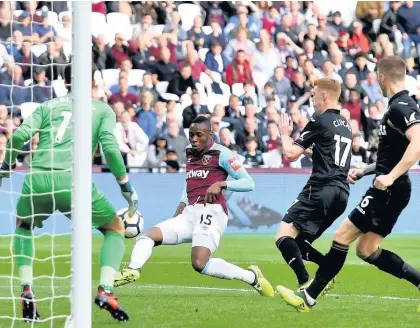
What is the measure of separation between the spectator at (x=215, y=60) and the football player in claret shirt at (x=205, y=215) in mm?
9124

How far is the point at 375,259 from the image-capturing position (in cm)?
829

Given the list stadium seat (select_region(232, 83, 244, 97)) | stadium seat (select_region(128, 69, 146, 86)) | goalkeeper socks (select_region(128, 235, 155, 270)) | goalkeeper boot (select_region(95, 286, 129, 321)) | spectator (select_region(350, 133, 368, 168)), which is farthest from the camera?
stadium seat (select_region(232, 83, 244, 97))

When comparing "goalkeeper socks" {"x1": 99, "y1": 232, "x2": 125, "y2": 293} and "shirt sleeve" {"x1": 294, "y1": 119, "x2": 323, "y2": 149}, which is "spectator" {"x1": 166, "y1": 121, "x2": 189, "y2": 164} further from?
"goalkeeper socks" {"x1": 99, "y1": 232, "x2": 125, "y2": 293}

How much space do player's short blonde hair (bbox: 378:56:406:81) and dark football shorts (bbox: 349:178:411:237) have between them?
2.62ft

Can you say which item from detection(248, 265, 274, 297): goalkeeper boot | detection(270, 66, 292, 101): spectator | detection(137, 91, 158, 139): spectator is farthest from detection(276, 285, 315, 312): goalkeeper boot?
detection(270, 66, 292, 101): spectator

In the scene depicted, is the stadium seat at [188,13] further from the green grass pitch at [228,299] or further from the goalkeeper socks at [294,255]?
the goalkeeper socks at [294,255]

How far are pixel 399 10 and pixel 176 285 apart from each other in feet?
36.7

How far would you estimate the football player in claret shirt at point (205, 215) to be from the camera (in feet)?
A: 29.1

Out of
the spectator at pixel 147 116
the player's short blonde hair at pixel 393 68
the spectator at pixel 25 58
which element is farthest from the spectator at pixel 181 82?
the player's short blonde hair at pixel 393 68

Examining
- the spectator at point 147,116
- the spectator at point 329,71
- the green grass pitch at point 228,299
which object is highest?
the spectator at point 329,71

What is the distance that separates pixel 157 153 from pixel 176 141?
0.40m

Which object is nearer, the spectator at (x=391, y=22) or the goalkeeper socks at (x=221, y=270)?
the goalkeeper socks at (x=221, y=270)

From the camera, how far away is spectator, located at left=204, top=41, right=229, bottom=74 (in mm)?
18469

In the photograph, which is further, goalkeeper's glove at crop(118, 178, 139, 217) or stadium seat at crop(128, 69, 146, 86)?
stadium seat at crop(128, 69, 146, 86)
